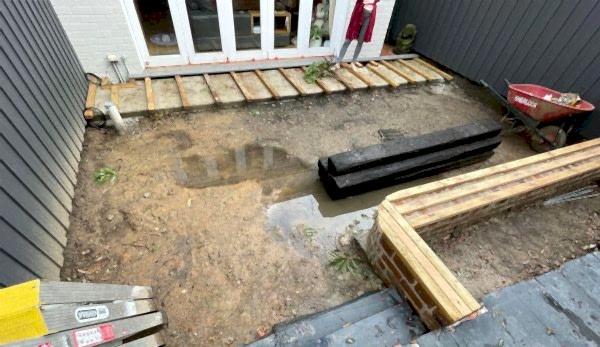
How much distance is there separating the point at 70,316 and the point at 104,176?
297 centimetres

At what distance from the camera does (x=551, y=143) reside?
5008 mm

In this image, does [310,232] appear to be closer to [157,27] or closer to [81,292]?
[81,292]

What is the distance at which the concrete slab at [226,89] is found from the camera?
533 centimetres

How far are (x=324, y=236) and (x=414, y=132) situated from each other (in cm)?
290

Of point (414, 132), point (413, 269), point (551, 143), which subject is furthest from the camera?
point (414, 132)

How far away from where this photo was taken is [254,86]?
5.77 m

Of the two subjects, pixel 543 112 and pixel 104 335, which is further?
pixel 543 112

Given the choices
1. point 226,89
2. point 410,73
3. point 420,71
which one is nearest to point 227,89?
point 226,89

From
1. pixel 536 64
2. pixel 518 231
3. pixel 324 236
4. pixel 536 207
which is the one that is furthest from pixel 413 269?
pixel 536 64

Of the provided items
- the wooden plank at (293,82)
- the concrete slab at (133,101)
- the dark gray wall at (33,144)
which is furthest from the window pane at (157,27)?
the wooden plank at (293,82)

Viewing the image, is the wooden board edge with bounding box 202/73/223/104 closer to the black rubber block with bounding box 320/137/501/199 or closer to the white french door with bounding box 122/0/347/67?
the white french door with bounding box 122/0/347/67

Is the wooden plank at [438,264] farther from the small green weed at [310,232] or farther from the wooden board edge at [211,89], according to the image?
the wooden board edge at [211,89]

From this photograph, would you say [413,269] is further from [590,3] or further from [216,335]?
[590,3]

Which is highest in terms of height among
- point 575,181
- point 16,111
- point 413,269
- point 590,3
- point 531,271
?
point 590,3
